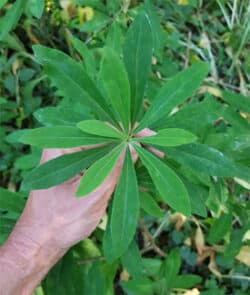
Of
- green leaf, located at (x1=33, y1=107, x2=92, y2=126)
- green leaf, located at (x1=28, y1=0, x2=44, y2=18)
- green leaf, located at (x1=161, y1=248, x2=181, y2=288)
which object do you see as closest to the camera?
green leaf, located at (x1=33, y1=107, x2=92, y2=126)

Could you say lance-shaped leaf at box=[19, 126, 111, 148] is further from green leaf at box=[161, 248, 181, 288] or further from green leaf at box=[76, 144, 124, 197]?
green leaf at box=[161, 248, 181, 288]

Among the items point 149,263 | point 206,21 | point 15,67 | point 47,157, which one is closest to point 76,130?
point 47,157

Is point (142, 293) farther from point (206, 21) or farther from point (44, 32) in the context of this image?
point (206, 21)

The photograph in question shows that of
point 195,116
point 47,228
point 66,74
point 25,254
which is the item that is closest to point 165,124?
point 195,116

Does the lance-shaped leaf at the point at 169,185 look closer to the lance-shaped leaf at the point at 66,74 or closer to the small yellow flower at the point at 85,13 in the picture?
the lance-shaped leaf at the point at 66,74

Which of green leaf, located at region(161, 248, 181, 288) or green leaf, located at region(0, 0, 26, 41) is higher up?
green leaf, located at region(0, 0, 26, 41)

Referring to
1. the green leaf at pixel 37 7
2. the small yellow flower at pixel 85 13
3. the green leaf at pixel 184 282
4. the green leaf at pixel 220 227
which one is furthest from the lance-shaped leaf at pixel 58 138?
the small yellow flower at pixel 85 13

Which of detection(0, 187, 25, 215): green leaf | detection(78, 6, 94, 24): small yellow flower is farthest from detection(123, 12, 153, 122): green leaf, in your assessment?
detection(78, 6, 94, 24): small yellow flower
